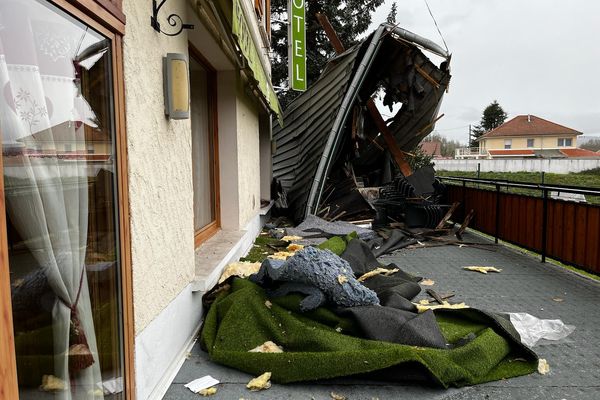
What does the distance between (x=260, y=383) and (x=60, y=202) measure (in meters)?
1.67

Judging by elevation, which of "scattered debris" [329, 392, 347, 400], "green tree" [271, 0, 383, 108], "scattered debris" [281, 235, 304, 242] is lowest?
"scattered debris" [329, 392, 347, 400]

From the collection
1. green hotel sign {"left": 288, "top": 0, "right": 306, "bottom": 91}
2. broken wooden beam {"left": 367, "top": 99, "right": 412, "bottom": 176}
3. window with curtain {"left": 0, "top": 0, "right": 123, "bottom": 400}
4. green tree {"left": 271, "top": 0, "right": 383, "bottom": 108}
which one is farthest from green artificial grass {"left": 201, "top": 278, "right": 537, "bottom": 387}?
green tree {"left": 271, "top": 0, "right": 383, "bottom": 108}

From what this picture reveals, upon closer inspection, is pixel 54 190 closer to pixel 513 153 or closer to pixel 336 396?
pixel 336 396

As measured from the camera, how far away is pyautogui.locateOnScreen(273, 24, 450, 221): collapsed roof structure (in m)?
8.46

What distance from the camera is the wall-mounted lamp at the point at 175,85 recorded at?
274 centimetres

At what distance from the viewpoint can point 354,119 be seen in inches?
398

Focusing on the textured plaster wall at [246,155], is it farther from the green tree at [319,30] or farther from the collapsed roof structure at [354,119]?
the green tree at [319,30]

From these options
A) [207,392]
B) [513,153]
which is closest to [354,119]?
[207,392]

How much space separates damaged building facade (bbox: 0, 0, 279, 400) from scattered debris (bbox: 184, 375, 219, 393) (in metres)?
0.20

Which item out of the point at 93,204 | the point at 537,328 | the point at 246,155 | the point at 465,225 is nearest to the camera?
the point at 93,204

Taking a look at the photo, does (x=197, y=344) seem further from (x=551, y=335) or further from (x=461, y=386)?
(x=551, y=335)

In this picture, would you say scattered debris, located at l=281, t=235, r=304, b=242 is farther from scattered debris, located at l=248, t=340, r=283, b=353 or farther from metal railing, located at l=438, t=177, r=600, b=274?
scattered debris, located at l=248, t=340, r=283, b=353

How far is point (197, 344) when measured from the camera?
3.27 meters

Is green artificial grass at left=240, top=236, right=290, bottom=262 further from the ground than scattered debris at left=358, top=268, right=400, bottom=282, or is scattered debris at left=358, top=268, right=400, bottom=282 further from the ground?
scattered debris at left=358, top=268, right=400, bottom=282
